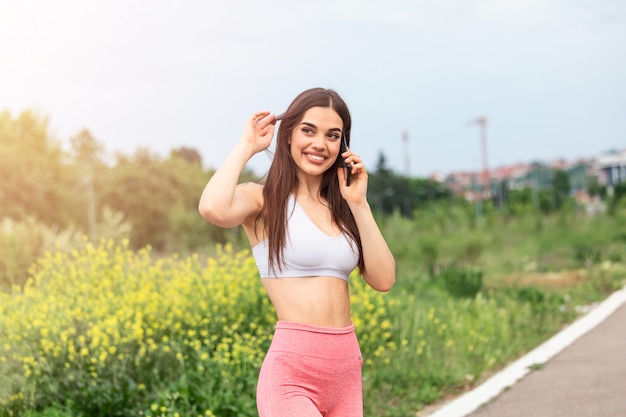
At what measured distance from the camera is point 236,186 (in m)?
2.84

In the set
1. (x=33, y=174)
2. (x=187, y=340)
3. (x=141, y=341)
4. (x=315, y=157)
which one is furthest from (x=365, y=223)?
(x=33, y=174)

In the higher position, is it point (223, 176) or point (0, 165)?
point (0, 165)

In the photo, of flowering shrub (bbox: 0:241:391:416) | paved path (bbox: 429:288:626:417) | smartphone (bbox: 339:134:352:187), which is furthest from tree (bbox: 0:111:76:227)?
smartphone (bbox: 339:134:352:187)

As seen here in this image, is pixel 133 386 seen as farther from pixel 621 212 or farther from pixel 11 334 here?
pixel 621 212

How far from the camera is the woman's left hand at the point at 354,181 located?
2854 mm

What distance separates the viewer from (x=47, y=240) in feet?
45.9

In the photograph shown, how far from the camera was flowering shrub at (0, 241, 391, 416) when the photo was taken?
19.4ft

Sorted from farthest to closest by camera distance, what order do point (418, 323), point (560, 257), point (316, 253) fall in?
point (560, 257), point (418, 323), point (316, 253)

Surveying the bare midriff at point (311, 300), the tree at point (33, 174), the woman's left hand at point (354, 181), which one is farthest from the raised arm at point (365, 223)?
the tree at point (33, 174)

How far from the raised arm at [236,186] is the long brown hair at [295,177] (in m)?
0.06

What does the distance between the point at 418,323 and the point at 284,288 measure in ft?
20.6

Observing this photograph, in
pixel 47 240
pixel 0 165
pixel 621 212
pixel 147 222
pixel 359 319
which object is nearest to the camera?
pixel 359 319

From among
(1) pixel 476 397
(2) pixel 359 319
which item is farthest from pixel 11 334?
(1) pixel 476 397

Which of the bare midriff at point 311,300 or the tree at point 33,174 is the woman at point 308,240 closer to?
the bare midriff at point 311,300
